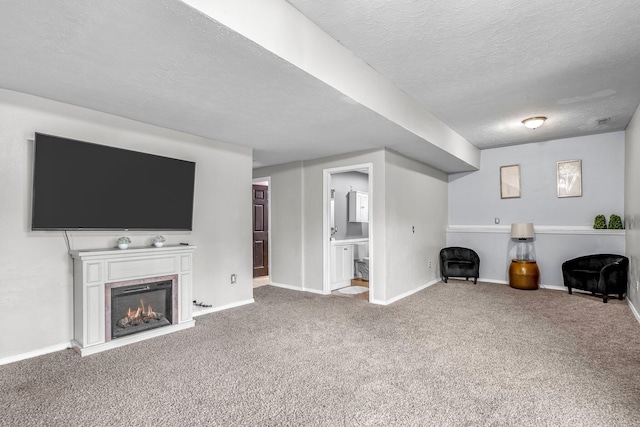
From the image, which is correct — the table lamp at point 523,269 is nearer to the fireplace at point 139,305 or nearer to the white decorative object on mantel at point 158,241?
the fireplace at point 139,305

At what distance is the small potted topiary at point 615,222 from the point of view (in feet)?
17.0

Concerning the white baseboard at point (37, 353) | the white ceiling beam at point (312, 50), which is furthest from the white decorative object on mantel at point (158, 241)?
the white ceiling beam at point (312, 50)

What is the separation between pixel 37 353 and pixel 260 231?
4246 mm

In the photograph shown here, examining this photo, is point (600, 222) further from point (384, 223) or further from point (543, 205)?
point (384, 223)

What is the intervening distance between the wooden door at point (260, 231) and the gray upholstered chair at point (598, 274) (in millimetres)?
5181

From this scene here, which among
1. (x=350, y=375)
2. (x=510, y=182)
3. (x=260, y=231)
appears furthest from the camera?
(x=260, y=231)

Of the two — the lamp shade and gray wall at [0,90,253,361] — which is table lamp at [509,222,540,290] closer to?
the lamp shade

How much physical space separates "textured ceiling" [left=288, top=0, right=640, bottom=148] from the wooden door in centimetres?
382

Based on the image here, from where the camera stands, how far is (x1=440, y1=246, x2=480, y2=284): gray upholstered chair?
616cm

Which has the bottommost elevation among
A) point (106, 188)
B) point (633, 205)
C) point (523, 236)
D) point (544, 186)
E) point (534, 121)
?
point (523, 236)

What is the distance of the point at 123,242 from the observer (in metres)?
3.29

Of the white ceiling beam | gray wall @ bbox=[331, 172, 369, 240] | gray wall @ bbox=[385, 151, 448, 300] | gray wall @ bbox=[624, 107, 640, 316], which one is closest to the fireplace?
the white ceiling beam

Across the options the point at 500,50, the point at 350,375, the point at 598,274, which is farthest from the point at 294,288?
the point at 598,274

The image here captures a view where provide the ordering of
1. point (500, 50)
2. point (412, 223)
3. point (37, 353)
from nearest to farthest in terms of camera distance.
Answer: point (500, 50), point (37, 353), point (412, 223)
